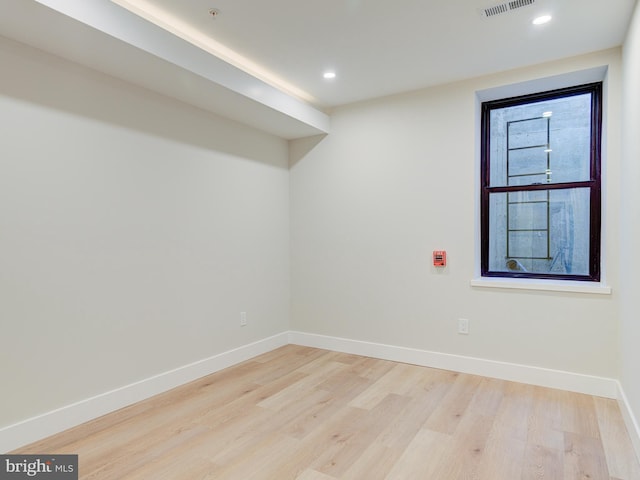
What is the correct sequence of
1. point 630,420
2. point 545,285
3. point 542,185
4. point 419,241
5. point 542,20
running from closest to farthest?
point 630,420, point 542,20, point 545,285, point 542,185, point 419,241

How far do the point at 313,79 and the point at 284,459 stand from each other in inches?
116

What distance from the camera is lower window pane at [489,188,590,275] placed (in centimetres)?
318

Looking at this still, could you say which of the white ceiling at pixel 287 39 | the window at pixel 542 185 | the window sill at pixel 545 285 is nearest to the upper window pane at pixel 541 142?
the window at pixel 542 185

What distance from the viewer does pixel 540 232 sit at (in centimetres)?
336

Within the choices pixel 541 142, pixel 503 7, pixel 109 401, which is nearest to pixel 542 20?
pixel 503 7

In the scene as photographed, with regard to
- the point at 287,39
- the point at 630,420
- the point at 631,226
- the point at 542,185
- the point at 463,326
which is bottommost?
the point at 630,420

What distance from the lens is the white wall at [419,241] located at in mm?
2984

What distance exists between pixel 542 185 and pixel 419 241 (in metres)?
1.14

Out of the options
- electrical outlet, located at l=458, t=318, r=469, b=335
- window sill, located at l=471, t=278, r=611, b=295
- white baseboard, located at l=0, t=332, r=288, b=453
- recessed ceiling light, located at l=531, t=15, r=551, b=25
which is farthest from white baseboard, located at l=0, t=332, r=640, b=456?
recessed ceiling light, located at l=531, t=15, r=551, b=25

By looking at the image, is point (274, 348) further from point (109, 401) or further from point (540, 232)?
point (540, 232)

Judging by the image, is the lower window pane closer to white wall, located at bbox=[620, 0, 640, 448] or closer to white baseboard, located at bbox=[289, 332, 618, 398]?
white wall, located at bbox=[620, 0, 640, 448]

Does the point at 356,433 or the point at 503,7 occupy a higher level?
the point at 503,7

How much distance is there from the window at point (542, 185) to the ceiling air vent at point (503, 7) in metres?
1.24

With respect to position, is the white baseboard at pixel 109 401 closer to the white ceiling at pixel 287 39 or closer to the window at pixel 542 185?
the white ceiling at pixel 287 39
